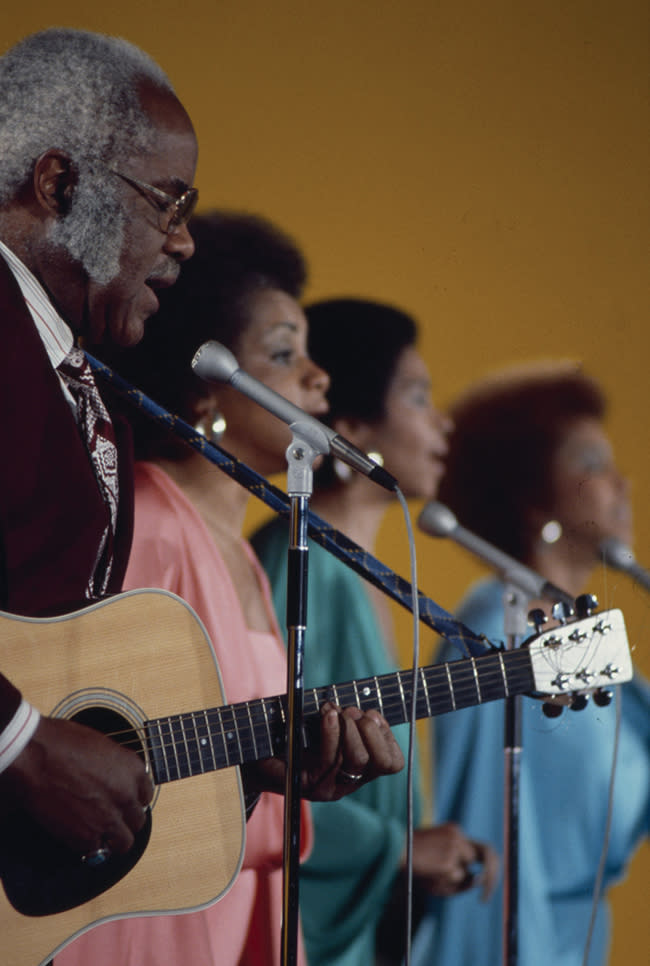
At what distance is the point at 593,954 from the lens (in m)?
2.14

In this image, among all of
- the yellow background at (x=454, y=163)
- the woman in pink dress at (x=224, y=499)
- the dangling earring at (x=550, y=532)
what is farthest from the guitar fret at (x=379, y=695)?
the dangling earring at (x=550, y=532)

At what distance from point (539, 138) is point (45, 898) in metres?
1.92

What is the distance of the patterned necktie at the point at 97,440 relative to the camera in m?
1.61

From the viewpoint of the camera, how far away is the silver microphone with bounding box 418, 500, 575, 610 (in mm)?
2084

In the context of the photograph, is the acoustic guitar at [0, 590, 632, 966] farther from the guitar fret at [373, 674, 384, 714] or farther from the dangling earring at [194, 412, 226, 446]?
the dangling earring at [194, 412, 226, 446]

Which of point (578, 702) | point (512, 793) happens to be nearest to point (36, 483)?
point (578, 702)

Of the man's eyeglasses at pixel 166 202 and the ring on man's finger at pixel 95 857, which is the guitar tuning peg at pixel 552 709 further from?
the man's eyeglasses at pixel 166 202

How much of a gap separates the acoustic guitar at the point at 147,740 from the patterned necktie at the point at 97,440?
14 centimetres

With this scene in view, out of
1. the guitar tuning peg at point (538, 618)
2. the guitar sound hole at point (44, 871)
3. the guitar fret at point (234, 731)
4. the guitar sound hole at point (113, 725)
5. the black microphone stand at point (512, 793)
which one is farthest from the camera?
the black microphone stand at point (512, 793)

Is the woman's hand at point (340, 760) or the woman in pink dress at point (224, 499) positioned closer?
the woman's hand at point (340, 760)

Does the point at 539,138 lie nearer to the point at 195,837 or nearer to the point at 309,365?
the point at 309,365

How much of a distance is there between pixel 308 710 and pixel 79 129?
3.43ft

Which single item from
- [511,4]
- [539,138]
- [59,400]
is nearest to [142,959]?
[59,400]

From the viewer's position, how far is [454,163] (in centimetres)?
229
